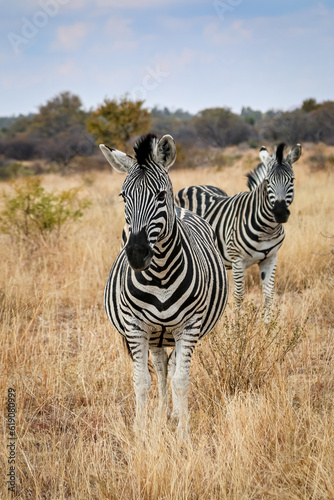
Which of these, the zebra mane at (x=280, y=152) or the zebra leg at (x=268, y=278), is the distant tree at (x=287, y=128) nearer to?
the zebra leg at (x=268, y=278)

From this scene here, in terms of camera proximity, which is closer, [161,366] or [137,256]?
[137,256]

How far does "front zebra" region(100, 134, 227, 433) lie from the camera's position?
8.14ft

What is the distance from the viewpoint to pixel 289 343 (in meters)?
3.52

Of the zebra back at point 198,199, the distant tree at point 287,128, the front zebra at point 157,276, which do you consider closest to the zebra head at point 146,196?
the front zebra at point 157,276

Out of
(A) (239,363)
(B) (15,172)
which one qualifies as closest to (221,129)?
(B) (15,172)

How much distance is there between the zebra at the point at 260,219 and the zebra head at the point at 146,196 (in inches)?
98.4

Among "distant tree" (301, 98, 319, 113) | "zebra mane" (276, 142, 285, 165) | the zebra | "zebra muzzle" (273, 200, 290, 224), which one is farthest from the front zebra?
"distant tree" (301, 98, 319, 113)

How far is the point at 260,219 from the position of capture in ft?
17.9

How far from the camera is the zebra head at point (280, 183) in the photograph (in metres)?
→ 5.10

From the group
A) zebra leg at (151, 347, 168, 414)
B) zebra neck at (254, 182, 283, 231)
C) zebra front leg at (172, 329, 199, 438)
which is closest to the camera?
zebra front leg at (172, 329, 199, 438)

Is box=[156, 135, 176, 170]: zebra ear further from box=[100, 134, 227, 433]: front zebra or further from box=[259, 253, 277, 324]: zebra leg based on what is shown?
box=[259, 253, 277, 324]: zebra leg

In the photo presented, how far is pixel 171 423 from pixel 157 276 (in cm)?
115

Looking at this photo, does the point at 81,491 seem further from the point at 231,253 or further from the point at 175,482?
the point at 231,253

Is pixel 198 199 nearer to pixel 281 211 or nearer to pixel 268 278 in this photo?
pixel 268 278
